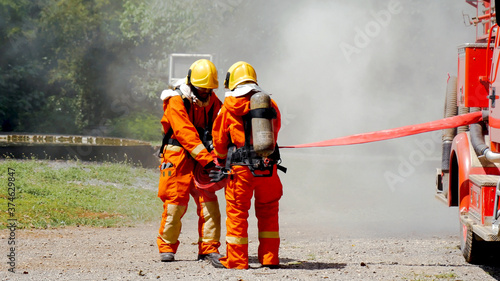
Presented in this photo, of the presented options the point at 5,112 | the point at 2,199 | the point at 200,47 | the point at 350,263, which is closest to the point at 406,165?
the point at 200,47

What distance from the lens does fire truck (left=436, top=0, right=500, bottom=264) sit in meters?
5.46

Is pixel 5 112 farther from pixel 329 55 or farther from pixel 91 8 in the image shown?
pixel 329 55

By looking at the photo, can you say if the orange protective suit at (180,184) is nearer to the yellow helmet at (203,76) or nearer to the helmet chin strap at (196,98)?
the helmet chin strap at (196,98)

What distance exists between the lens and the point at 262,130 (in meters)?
5.70

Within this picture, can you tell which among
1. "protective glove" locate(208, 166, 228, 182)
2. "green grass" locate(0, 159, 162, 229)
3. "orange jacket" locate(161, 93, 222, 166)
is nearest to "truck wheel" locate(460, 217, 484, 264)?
"protective glove" locate(208, 166, 228, 182)

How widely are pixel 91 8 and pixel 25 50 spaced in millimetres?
3664

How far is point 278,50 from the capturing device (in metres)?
29.1

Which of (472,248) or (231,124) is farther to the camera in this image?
(472,248)

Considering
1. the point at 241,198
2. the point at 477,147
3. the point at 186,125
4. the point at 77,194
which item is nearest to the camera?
the point at 241,198

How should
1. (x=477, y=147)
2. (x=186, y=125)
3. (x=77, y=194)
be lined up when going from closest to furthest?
(x=477, y=147) → (x=186, y=125) → (x=77, y=194)

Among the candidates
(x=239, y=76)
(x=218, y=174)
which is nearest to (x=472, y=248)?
(x=218, y=174)

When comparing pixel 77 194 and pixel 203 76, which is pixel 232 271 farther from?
pixel 77 194

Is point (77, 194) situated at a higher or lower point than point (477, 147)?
lower

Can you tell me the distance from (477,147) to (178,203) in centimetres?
274
